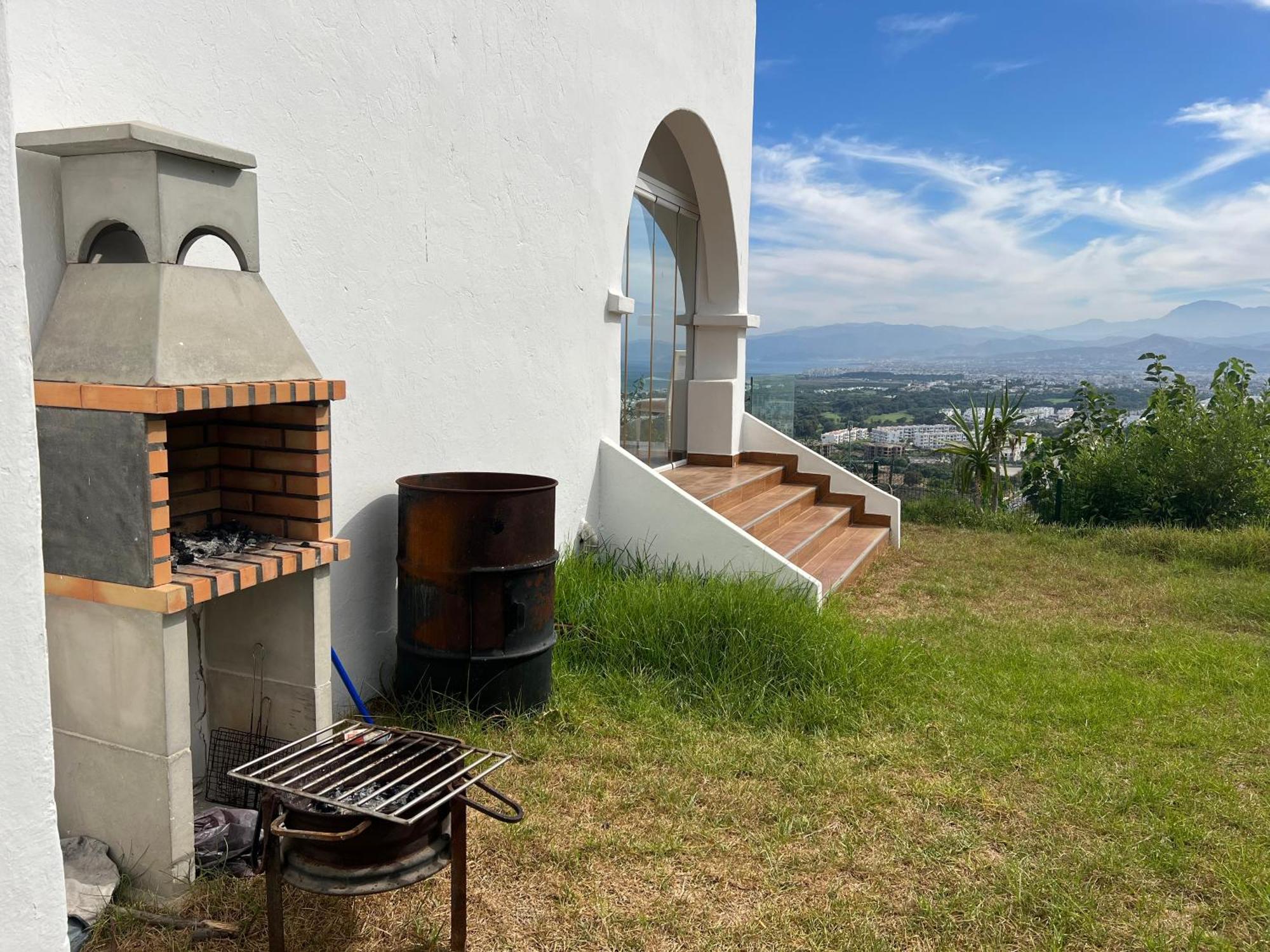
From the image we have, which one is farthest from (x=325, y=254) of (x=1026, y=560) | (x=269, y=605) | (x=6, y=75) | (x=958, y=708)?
(x=1026, y=560)

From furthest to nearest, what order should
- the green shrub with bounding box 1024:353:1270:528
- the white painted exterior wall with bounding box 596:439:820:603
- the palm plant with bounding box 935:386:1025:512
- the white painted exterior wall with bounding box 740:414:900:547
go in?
the palm plant with bounding box 935:386:1025:512
the green shrub with bounding box 1024:353:1270:528
the white painted exterior wall with bounding box 740:414:900:547
the white painted exterior wall with bounding box 596:439:820:603

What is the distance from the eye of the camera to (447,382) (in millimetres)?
5160

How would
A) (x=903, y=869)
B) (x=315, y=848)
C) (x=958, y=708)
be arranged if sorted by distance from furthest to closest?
1. (x=958, y=708)
2. (x=903, y=869)
3. (x=315, y=848)

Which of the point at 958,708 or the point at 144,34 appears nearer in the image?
the point at 144,34

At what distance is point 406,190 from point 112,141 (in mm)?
1937

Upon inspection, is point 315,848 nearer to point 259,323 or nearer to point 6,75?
point 259,323

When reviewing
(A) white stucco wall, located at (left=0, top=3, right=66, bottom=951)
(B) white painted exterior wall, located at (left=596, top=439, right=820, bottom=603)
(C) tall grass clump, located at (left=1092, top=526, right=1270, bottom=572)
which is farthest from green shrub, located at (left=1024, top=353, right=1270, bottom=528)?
(A) white stucco wall, located at (left=0, top=3, right=66, bottom=951)

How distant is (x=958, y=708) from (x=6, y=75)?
4595 mm

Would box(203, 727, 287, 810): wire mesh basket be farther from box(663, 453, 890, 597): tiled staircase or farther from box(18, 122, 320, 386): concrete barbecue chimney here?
box(663, 453, 890, 597): tiled staircase

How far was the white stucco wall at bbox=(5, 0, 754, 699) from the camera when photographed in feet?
10.7

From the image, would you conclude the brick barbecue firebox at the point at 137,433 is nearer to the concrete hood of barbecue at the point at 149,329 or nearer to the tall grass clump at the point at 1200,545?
A: the concrete hood of barbecue at the point at 149,329

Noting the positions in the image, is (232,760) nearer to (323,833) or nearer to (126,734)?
(126,734)

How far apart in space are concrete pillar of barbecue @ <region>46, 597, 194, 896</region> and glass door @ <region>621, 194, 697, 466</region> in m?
6.24

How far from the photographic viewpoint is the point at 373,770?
3.00 metres
